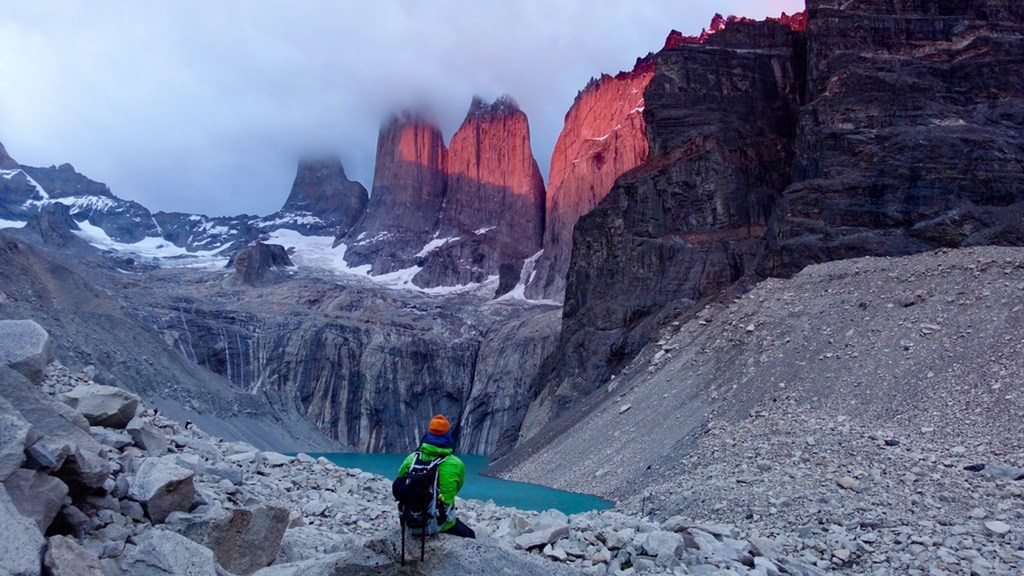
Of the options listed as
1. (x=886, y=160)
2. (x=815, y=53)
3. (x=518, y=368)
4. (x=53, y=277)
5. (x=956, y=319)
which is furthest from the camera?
(x=518, y=368)

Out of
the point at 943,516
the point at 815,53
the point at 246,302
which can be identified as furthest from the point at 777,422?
the point at 246,302

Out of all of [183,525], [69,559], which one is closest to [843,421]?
[183,525]

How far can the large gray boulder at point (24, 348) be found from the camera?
10.1 m

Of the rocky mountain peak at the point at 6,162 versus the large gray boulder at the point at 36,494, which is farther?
the rocky mountain peak at the point at 6,162

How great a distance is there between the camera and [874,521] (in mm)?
16047

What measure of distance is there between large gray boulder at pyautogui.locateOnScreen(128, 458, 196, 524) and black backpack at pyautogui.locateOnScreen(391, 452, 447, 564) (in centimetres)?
391

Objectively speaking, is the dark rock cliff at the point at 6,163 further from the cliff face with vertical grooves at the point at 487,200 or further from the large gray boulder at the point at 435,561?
the large gray boulder at the point at 435,561

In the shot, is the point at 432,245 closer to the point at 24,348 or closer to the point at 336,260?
the point at 336,260

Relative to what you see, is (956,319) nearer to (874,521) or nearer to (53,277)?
(874,521)

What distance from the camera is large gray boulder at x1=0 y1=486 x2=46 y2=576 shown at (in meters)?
6.71

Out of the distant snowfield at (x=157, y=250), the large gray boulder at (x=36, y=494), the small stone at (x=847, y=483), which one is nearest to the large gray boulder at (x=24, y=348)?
the large gray boulder at (x=36, y=494)

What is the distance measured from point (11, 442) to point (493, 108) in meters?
133

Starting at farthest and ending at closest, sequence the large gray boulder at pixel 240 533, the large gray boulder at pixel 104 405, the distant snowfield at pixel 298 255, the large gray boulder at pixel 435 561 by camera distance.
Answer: the distant snowfield at pixel 298 255
the large gray boulder at pixel 104 405
the large gray boulder at pixel 240 533
the large gray boulder at pixel 435 561

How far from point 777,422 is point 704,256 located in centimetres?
2668
